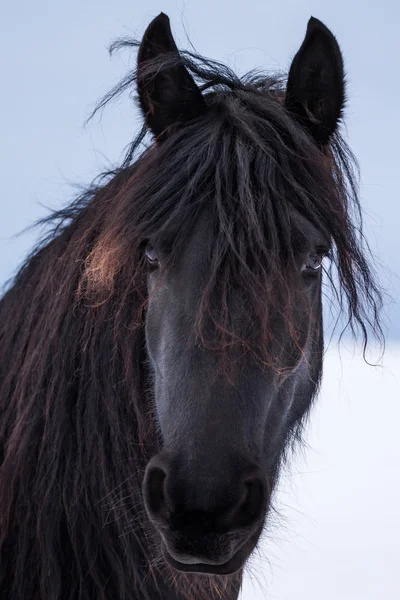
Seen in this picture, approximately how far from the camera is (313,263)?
2160 millimetres

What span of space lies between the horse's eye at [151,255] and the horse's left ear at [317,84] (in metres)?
0.59

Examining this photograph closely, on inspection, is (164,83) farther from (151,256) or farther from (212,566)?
(212,566)

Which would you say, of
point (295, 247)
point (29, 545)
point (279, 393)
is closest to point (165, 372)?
point (279, 393)

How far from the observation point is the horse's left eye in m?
2.13

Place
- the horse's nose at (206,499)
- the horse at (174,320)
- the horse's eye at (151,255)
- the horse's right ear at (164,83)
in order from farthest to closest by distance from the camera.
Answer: the horse's right ear at (164,83)
the horse's eye at (151,255)
the horse at (174,320)
the horse's nose at (206,499)

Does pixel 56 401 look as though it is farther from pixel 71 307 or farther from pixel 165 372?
pixel 165 372

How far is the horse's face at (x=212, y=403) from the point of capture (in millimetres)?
1778

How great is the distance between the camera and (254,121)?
7.43ft

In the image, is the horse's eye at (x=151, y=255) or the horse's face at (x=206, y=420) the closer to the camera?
the horse's face at (x=206, y=420)

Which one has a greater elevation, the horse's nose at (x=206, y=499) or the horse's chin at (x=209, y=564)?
the horse's nose at (x=206, y=499)

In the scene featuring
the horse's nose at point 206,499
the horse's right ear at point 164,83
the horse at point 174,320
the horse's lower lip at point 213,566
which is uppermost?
the horse's right ear at point 164,83

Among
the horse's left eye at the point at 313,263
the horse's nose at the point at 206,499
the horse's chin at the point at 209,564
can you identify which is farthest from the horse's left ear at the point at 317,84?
the horse's chin at the point at 209,564

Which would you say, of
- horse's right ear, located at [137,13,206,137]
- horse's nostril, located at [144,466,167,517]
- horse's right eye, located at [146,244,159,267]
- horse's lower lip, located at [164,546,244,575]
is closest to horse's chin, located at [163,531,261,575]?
horse's lower lip, located at [164,546,244,575]

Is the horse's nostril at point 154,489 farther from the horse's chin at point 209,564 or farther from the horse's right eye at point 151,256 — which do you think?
the horse's right eye at point 151,256
